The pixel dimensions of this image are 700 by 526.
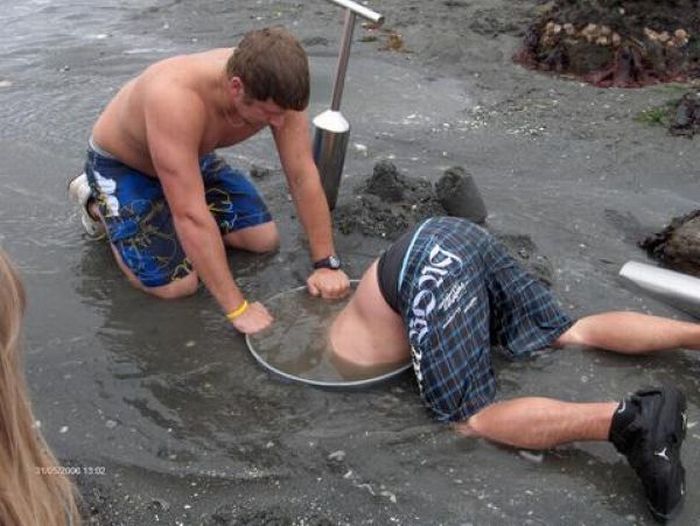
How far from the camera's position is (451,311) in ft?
9.11

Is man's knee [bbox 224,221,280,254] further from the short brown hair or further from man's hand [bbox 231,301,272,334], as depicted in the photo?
the short brown hair

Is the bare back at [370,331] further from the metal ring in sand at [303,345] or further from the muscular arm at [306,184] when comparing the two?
the muscular arm at [306,184]

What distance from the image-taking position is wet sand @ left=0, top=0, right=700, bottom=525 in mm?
2654

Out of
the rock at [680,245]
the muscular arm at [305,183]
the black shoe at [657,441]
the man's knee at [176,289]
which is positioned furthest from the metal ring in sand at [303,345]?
the rock at [680,245]

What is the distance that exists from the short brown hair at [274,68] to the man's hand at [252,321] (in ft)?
2.83

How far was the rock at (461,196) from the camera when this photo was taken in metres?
4.21

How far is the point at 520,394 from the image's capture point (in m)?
3.07

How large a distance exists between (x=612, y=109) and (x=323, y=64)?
2.31 metres

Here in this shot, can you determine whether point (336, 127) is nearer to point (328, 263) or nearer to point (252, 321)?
point (328, 263)

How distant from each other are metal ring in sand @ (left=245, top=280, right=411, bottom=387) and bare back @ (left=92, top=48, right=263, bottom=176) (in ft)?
2.54

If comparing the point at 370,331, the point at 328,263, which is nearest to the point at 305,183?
the point at 328,263

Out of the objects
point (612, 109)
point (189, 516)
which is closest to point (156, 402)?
point (189, 516)

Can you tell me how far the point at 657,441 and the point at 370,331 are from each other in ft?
3.55

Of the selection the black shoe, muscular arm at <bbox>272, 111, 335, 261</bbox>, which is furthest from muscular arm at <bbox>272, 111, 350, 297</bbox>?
the black shoe
